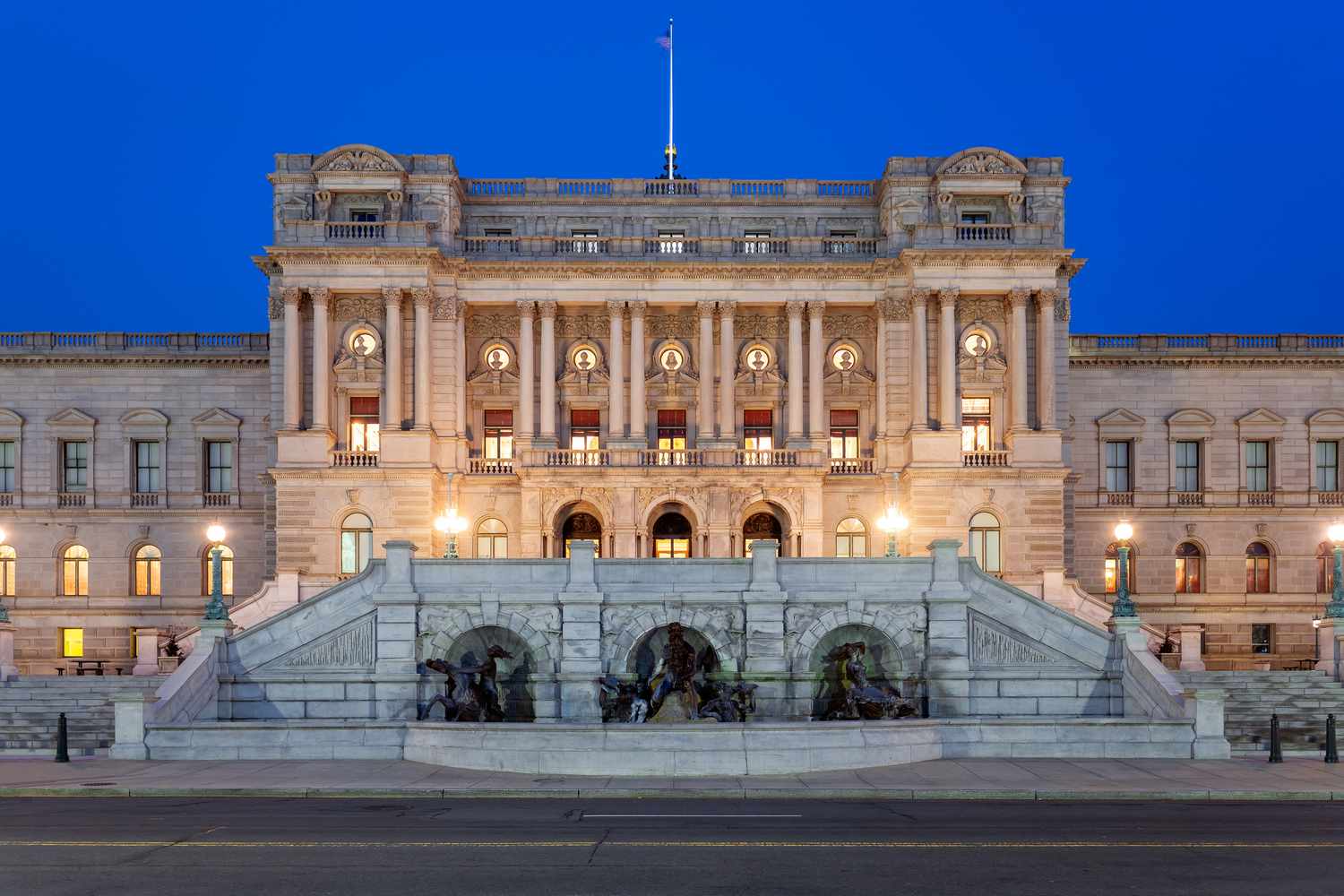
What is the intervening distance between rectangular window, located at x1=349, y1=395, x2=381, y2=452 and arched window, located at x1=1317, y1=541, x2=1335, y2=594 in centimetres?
1714

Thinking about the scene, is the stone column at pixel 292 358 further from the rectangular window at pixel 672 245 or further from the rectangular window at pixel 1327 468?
the rectangular window at pixel 1327 468

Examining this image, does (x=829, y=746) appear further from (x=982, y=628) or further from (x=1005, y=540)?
(x=1005, y=540)

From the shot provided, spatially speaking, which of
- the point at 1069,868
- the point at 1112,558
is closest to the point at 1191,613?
the point at 1112,558

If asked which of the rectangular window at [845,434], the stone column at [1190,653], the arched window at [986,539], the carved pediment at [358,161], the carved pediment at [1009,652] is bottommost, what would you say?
the stone column at [1190,653]

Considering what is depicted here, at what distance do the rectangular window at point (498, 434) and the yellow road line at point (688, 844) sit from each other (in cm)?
4026

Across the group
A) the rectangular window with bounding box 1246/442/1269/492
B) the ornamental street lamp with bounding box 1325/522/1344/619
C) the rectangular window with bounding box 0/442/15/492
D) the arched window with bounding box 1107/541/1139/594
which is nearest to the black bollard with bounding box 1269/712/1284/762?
the ornamental street lamp with bounding box 1325/522/1344/619

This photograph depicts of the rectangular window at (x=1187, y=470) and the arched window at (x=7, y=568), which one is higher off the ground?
the rectangular window at (x=1187, y=470)

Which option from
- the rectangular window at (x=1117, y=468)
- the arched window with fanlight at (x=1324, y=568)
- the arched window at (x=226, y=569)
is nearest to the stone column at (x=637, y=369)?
the arched window at (x=226, y=569)

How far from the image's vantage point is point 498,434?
200 feet

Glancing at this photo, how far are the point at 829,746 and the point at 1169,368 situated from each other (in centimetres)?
4025

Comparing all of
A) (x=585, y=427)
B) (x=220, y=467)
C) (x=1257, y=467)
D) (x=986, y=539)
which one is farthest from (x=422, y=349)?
(x=1257, y=467)

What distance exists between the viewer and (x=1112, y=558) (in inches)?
2442

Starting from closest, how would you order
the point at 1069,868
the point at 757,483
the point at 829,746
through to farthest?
the point at 1069,868 → the point at 829,746 → the point at 757,483

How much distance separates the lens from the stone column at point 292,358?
5728cm
